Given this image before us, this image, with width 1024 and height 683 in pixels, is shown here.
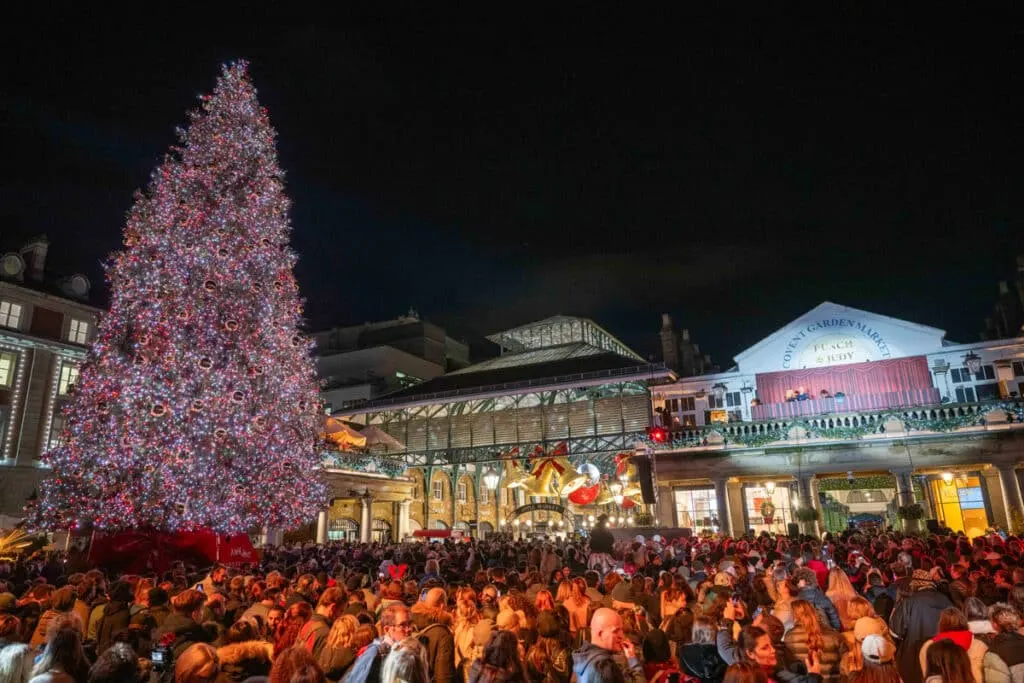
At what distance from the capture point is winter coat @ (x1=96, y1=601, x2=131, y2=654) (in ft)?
21.4

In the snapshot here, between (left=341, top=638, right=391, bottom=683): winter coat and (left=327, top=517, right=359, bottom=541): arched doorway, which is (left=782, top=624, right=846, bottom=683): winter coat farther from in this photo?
(left=327, top=517, right=359, bottom=541): arched doorway

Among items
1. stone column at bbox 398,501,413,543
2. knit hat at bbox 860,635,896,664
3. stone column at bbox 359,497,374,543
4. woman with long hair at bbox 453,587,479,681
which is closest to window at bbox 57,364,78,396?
stone column at bbox 359,497,374,543

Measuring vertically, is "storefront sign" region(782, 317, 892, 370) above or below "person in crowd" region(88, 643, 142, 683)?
above

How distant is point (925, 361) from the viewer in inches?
1086

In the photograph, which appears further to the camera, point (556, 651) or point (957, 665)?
point (556, 651)

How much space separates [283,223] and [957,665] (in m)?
16.8

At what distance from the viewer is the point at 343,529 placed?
3250cm

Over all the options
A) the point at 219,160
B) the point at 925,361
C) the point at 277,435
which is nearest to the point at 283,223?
the point at 219,160

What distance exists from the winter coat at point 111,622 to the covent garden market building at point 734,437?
19210 millimetres

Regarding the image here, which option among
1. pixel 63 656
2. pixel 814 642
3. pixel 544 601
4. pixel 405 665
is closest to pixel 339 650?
pixel 405 665

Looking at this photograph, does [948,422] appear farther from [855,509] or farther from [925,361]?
[855,509]

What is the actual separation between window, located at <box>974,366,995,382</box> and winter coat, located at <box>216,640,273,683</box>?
104 feet

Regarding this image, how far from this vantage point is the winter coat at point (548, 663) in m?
5.34

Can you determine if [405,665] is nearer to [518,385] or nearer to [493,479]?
[518,385]
